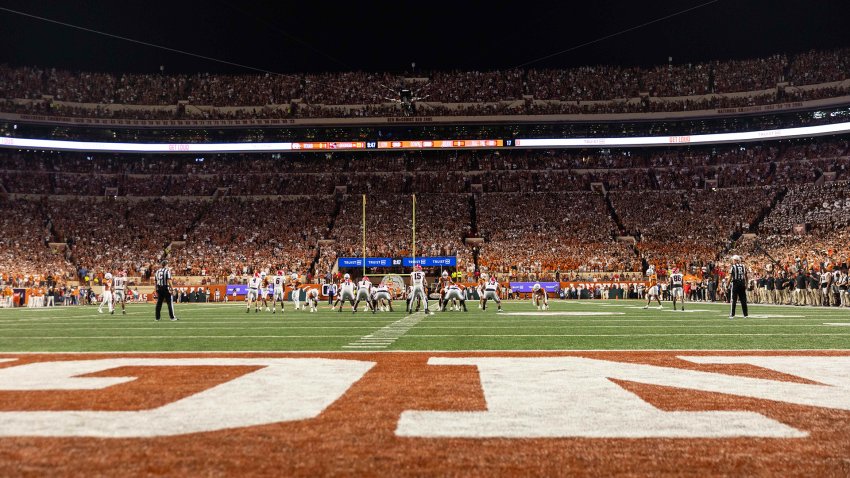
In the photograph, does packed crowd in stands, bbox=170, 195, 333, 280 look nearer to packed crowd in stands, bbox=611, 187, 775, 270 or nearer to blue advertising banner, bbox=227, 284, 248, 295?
blue advertising banner, bbox=227, 284, 248, 295

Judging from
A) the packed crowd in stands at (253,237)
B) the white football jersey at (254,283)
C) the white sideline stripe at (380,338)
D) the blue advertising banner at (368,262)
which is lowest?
the white sideline stripe at (380,338)

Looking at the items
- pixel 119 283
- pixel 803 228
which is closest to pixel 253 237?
pixel 119 283

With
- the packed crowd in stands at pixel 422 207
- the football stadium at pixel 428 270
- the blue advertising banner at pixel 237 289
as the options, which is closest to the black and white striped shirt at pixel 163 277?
the football stadium at pixel 428 270

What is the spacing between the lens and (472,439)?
10.5ft

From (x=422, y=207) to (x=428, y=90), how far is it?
12.9m

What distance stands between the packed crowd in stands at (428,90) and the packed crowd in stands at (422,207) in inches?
159

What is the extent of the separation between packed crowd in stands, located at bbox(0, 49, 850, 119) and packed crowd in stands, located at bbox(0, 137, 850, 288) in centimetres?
404

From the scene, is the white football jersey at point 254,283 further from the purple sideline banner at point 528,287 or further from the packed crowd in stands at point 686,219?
the packed crowd in stands at point 686,219

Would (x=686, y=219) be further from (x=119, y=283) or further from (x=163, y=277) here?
(x=163, y=277)

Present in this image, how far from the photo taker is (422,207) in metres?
49.9

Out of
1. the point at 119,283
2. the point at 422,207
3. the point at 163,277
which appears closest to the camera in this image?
the point at 163,277

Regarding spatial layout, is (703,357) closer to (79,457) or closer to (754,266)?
(79,457)

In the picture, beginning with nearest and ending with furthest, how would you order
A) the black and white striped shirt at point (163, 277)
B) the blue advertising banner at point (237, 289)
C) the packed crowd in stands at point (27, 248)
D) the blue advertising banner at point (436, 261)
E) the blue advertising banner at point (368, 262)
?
the black and white striped shirt at point (163, 277) → the packed crowd in stands at point (27, 248) → the blue advertising banner at point (237, 289) → the blue advertising banner at point (368, 262) → the blue advertising banner at point (436, 261)

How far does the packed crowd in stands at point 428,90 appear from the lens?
2025 inches
